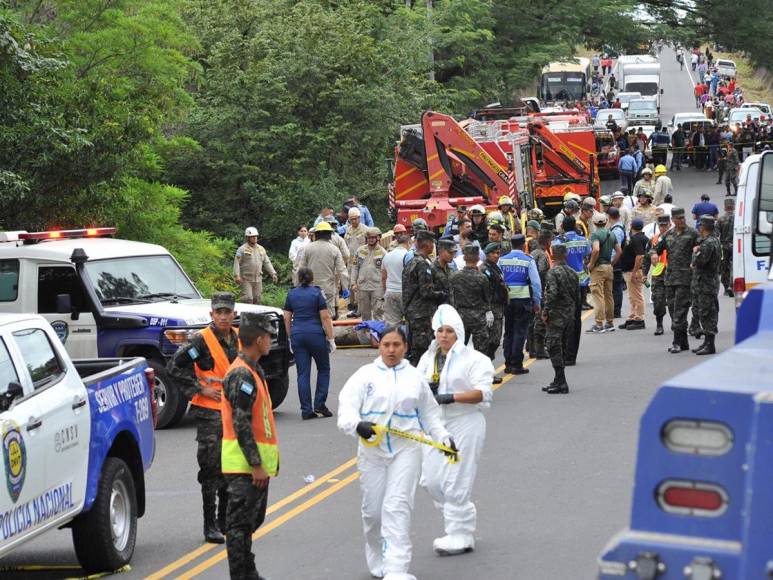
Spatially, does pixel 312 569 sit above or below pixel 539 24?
below

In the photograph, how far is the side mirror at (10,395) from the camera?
831 cm

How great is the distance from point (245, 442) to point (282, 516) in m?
2.88

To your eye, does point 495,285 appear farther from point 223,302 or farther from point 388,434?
point 388,434

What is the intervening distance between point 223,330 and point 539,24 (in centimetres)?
4328

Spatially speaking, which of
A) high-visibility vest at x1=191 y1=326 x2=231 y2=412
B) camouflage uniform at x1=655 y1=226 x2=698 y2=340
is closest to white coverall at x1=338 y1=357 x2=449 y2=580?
high-visibility vest at x1=191 y1=326 x2=231 y2=412

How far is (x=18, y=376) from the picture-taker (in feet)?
28.6

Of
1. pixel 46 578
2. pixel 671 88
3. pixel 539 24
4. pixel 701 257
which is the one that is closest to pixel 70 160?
pixel 701 257

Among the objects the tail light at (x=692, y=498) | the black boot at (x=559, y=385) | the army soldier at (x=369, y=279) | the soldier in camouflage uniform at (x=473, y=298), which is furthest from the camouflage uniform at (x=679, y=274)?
the tail light at (x=692, y=498)

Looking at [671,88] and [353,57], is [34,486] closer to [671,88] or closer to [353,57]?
[353,57]

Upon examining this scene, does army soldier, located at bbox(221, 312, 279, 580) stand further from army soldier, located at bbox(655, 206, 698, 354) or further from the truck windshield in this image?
army soldier, located at bbox(655, 206, 698, 354)

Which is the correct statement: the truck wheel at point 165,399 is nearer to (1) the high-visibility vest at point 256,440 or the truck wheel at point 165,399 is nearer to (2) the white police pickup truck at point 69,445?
(2) the white police pickup truck at point 69,445

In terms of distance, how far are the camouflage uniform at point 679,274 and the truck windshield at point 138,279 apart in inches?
260

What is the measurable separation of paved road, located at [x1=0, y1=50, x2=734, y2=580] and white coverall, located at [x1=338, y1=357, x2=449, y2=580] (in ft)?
1.75

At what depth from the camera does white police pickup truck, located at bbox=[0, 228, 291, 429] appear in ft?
48.8
